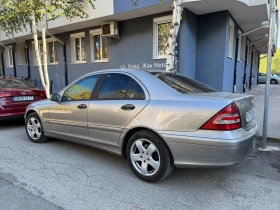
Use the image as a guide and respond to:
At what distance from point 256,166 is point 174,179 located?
4.72 ft

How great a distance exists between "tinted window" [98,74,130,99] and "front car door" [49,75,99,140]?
24cm

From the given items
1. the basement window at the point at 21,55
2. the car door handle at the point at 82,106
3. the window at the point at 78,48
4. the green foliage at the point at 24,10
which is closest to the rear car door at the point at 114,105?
the car door handle at the point at 82,106

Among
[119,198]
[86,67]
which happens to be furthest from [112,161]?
[86,67]

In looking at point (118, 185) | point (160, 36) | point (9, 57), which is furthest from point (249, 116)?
point (9, 57)

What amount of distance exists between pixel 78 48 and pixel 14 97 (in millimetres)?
6791

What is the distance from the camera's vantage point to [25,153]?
13.9ft

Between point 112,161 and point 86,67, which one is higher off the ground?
point 86,67

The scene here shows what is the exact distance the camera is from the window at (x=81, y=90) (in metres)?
3.89

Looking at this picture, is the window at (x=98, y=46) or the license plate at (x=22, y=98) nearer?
the license plate at (x=22, y=98)

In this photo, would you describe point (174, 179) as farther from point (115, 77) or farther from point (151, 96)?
point (115, 77)

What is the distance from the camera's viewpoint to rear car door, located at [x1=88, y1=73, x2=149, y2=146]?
3.18 m

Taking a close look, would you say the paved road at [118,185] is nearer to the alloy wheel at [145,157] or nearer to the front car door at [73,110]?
the alloy wheel at [145,157]

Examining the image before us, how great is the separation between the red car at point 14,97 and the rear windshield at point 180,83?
437 cm

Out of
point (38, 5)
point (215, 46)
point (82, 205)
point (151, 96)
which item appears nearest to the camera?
point (82, 205)
